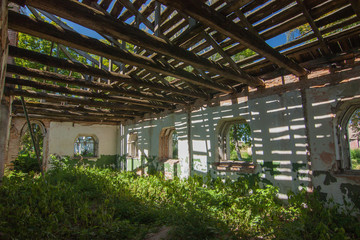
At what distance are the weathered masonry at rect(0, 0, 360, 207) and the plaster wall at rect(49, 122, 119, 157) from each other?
9.13ft

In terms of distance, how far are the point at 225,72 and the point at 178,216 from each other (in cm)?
318

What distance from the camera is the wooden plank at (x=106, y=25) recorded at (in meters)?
2.40

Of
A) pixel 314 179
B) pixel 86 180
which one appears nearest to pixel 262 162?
pixel 314 179

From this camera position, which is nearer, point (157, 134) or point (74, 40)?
point (74, 40)

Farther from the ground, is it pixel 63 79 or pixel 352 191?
pixel 63 79

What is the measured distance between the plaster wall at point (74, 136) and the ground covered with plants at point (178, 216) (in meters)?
4.94

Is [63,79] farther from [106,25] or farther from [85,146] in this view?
[85,146]

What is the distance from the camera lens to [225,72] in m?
4.53

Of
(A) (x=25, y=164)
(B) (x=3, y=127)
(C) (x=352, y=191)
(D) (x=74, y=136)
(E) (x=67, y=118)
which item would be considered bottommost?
(C) (x=352, y=191)

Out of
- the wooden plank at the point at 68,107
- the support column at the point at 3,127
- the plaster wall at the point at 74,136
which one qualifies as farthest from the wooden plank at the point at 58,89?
the plaster wall at the point at 74,136

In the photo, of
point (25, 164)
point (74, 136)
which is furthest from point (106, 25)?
point (25, 164)

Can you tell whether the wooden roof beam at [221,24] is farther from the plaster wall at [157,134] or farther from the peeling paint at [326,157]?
the plaster wall at [157,134]

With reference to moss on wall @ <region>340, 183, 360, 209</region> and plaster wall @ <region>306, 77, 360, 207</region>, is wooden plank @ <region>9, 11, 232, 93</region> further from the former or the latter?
moss on wall @ <region>340, 183, 360, 209</region>

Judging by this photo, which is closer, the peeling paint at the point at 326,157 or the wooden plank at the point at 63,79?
the wooden plank at the point at 63,79
